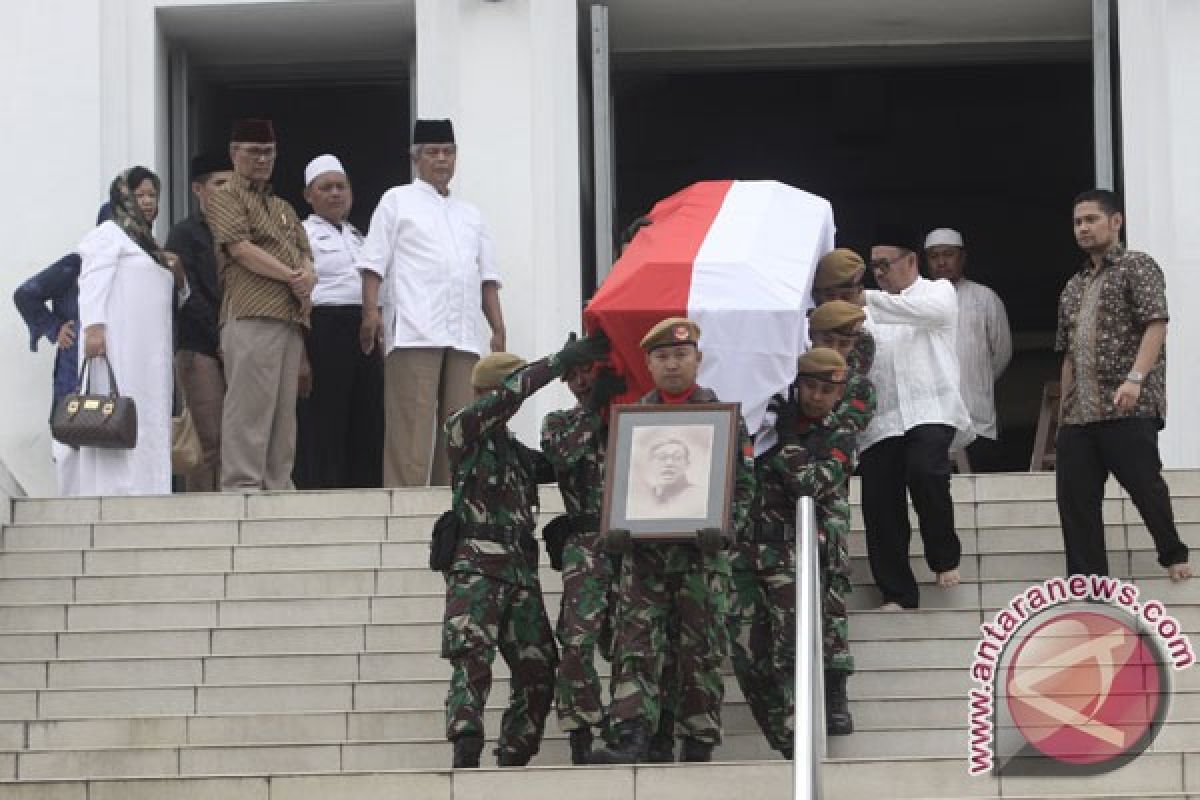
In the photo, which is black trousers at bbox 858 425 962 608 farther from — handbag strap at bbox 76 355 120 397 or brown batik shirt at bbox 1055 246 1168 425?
handbag strap at bbox 76 355 120 397

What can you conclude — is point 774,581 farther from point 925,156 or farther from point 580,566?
point 925,156

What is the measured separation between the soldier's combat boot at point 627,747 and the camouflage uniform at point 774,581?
61cm

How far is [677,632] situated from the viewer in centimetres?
1094

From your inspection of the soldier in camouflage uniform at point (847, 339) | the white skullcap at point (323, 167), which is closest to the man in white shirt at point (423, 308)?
the white skullcap at point (323, 167)

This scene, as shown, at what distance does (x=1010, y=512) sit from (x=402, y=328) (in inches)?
127

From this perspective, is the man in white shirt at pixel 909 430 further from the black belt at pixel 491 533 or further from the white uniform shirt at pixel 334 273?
the white uniform shirt at pixel 334 273

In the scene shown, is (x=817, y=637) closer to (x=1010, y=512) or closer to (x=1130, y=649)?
(x=1130, y=649)

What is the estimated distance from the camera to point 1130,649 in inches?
454

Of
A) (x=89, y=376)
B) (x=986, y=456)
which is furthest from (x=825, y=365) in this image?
(x=986, y=456)

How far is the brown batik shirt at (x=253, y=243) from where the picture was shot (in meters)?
14.4

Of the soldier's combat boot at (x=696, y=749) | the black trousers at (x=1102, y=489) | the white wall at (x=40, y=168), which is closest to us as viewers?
the soldier's combat boot at (x=696, y=749)

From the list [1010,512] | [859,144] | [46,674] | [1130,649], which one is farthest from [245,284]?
[859,144]

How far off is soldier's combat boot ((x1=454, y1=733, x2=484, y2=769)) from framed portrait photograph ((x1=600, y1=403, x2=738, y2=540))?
0.90 metres

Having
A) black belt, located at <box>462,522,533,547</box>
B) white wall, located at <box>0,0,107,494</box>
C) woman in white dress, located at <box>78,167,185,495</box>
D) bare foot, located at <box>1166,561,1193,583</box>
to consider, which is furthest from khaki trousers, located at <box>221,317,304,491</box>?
bare foot, located at <box>1166,561,1193,583</box>
